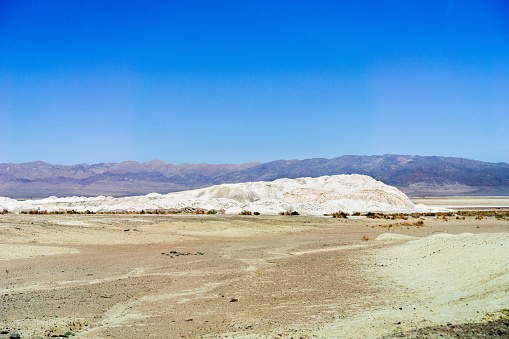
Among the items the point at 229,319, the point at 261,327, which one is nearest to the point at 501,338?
the point at 261,327

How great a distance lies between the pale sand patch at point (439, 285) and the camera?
22.1 feet

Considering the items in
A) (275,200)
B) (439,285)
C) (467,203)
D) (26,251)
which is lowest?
(26,251)

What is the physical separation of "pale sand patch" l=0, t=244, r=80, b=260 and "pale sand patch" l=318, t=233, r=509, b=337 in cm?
1257

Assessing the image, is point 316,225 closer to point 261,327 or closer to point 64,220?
point 64,220

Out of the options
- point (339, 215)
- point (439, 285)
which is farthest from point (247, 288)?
point (339, 215)

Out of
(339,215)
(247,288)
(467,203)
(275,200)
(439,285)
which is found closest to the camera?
(439,285)

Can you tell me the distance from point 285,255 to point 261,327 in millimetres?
10277

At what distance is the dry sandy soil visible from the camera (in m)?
7.13

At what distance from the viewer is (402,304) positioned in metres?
8.36

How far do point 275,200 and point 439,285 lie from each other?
38606 millimetres

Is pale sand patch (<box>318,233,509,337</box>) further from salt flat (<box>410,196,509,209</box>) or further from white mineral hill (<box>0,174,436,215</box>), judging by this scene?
salt flat (<box>410,196,509,209</box>)

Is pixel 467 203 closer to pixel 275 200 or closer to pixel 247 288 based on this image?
pixel 275 200

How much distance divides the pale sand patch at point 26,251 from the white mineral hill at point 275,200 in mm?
25138

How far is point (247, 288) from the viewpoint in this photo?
1080 centimetres
